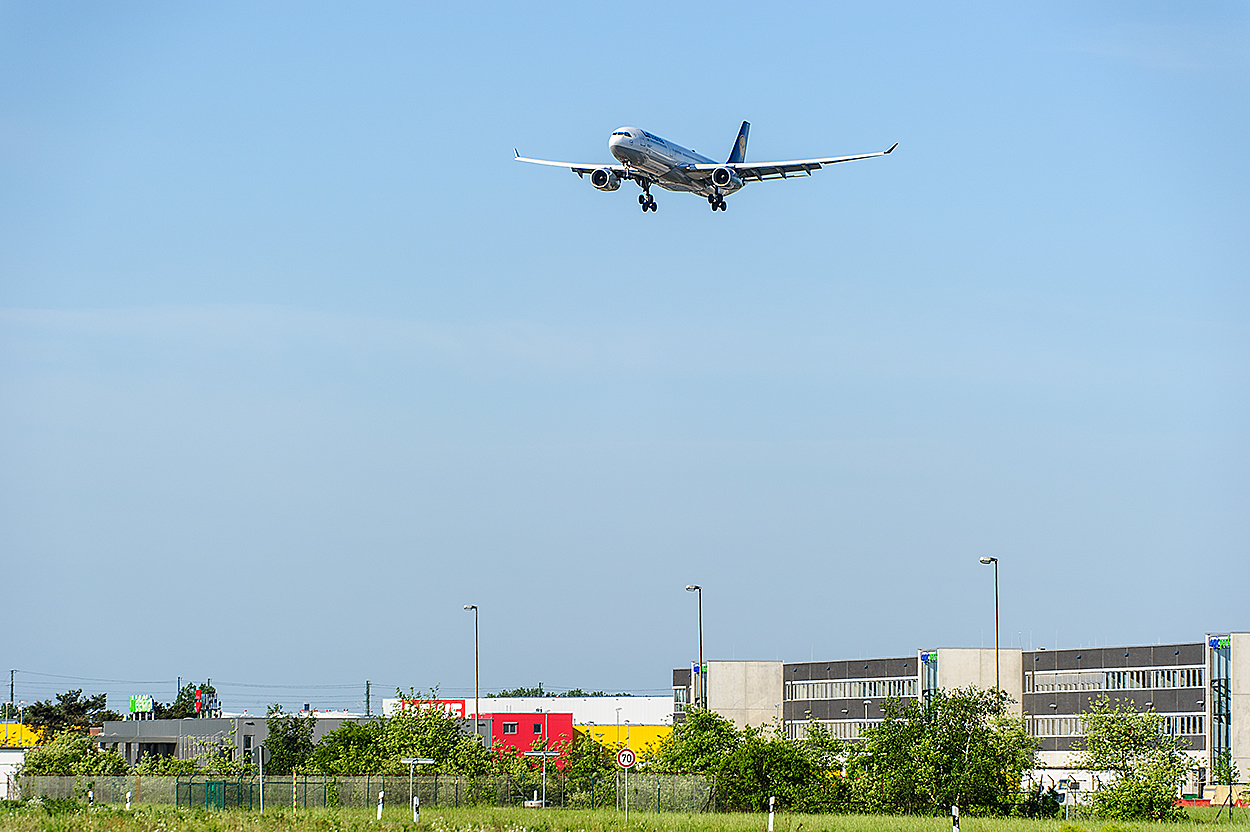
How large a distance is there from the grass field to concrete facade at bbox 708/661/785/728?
80.3 metres

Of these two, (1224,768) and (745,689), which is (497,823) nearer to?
(1224,768)

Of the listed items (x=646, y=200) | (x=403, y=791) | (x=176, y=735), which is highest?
(x=646, y=200)

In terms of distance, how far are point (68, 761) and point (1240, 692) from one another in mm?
69082

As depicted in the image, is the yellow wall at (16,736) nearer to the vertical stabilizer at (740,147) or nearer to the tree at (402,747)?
the tree at (402,747)

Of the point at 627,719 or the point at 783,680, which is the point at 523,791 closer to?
the point at 783,680

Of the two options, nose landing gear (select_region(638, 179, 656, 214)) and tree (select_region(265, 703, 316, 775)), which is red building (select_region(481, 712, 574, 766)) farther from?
nose landing gear (select_region(638, 179, 656, 214))

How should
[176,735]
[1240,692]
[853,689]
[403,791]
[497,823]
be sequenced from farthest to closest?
1. [853,689]
2. [176,735]
3. [1240,692]
4. [403,791]
5. [497,823]

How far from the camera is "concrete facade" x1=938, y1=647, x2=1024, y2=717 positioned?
4574 inches

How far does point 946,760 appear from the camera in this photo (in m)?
58.7

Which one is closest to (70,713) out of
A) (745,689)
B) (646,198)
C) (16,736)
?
(16,736)

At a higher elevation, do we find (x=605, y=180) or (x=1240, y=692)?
(x=605, y=180)

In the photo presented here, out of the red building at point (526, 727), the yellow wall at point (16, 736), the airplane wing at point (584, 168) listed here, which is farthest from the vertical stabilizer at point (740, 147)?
the yellow wall at point (16, 736)

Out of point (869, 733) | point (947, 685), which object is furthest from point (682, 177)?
point (947, 685)

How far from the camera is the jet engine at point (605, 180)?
2290 inches
